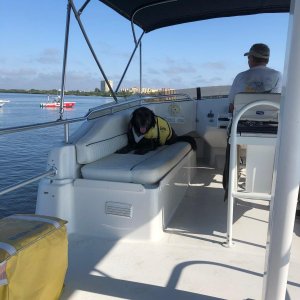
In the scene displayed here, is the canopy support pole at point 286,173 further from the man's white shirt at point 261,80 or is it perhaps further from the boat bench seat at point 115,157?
the man's white shirt at point 261,80

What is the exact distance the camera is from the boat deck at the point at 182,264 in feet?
6.25

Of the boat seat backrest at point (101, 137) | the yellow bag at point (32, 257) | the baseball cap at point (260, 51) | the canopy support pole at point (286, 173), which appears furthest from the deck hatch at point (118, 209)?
the baseball cap at point (260, 51)

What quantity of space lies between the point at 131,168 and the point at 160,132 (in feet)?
4.13

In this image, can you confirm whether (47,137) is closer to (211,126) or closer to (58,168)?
(211,126)

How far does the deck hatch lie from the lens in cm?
256

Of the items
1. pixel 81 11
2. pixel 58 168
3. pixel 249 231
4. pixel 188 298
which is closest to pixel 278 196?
pixel 188 298

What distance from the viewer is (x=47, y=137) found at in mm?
11336

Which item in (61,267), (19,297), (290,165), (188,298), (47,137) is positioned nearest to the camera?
(290,165)

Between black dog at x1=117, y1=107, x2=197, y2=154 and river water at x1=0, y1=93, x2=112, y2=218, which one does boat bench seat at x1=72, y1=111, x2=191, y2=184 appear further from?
river water at x1=0, y1=93, x2=112, y2=218

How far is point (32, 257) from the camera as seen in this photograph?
4.81ft

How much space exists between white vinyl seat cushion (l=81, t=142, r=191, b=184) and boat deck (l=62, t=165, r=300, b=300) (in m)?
0.44

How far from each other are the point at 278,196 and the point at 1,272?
3.40 ft

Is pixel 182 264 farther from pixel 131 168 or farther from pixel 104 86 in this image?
pixel 104 86

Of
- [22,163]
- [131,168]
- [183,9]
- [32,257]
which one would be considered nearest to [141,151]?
[131,168]
